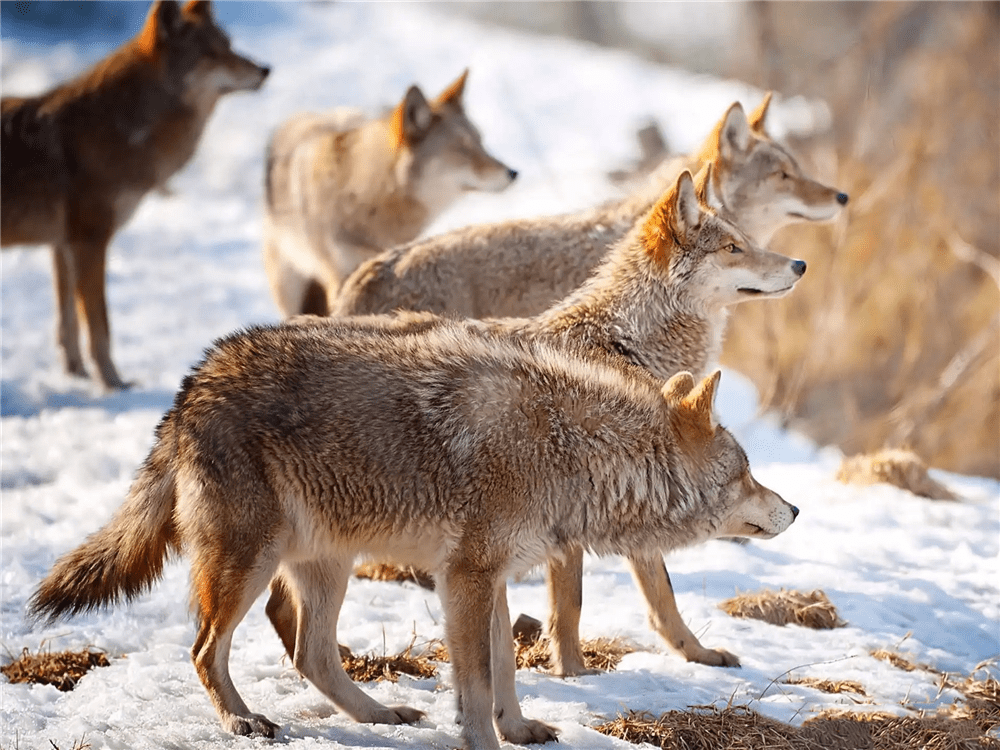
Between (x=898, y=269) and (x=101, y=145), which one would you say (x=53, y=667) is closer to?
(x=101, y=145)

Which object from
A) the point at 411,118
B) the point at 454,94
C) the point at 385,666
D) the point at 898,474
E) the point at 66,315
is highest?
the point at 454,94

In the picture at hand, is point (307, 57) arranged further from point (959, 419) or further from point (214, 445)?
point (214, 445)

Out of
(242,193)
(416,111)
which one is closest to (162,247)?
(242,193)

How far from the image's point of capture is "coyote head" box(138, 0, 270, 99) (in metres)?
9.77

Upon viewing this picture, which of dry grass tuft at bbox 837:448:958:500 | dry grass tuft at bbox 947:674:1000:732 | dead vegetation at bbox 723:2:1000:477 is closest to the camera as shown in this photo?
dry grass tuft at bbox 947:674:1000:732

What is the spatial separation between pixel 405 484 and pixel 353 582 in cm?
216

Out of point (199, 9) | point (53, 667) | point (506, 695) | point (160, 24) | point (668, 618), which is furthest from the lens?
point (199, 9)

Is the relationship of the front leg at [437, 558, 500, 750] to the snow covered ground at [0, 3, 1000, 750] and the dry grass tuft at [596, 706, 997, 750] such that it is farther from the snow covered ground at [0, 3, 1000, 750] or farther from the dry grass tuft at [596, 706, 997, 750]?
the dry grass tuft at [596, 706, 997, 750]

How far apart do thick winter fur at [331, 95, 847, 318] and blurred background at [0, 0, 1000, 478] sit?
5.07m

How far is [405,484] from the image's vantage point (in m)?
4.04

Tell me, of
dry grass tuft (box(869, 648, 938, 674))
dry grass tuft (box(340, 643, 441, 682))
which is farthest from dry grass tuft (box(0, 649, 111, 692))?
dry grass tuft (box(869, 648, 938, 674))

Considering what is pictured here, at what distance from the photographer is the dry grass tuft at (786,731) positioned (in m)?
4.11

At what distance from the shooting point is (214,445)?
3.96 metres

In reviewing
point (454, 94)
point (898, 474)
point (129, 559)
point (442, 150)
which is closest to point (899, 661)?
point (898, 474)
